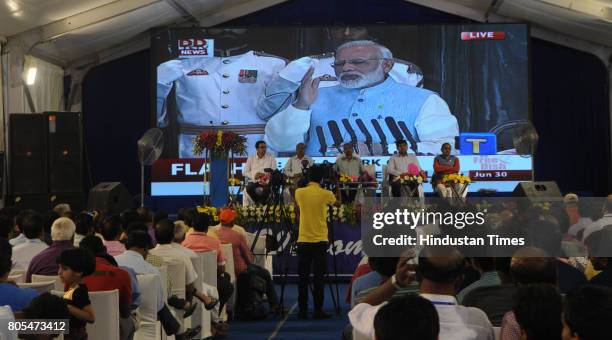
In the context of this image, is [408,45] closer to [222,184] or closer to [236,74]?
[236,74]

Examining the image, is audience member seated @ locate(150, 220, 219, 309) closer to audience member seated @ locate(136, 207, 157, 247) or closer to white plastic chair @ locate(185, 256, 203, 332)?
white plastic chair @ locate(185, 256, 203, 332)

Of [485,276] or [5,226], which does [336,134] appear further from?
[485,276]

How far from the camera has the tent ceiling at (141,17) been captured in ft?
42.4

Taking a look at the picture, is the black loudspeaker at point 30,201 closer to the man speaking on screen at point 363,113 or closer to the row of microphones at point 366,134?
the man speaking on screen at point 363,113

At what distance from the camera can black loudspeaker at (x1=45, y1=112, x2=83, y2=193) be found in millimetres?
13031

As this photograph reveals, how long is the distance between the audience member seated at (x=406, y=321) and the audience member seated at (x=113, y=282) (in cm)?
243

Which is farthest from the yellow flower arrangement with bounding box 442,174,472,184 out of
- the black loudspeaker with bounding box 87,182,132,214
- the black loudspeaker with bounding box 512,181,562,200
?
the black loudspeaker with bounding box 87,182,132,214

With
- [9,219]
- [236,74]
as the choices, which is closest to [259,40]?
[236,74]

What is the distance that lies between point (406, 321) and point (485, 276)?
1640 millimetres

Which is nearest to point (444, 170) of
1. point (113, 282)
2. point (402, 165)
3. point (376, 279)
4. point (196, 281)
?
point (402, 165)

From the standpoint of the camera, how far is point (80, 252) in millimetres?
4004

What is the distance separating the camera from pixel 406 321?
7.06 ft

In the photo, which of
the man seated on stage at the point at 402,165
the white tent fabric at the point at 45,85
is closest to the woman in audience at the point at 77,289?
the man seated on stage at the point at 402,165

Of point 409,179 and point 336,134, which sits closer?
point 409,179
